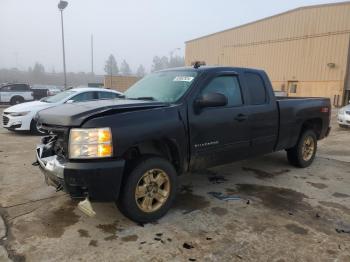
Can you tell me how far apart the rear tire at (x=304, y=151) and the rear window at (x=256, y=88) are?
1524mm

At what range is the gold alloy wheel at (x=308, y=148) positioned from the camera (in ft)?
20.6

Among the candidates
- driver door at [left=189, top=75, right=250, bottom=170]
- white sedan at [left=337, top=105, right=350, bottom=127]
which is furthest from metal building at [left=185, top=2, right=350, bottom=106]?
driver door at [left=189, top=75, right=250, bottom=170]

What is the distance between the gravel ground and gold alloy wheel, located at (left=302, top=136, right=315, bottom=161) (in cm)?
73

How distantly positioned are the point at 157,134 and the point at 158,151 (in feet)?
1.10

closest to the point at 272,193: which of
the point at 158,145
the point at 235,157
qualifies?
the point at 235,157

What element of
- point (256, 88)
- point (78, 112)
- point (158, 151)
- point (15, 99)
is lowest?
point (15, 99)

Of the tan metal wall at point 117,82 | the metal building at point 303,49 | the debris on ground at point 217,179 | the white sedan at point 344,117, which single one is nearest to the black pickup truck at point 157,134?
the debris on ground at point 217,179

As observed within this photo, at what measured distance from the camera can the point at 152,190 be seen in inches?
147

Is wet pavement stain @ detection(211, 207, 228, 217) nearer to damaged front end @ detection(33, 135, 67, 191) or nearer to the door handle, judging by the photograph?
the door handle

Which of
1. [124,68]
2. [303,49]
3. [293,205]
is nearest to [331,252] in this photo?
[293,205]

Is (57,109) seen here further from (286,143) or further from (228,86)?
(286,143)

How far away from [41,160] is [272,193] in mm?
3261

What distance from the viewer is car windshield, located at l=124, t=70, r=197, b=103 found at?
4234 mm

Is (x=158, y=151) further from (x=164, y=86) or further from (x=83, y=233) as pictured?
(x=83, y=233)
